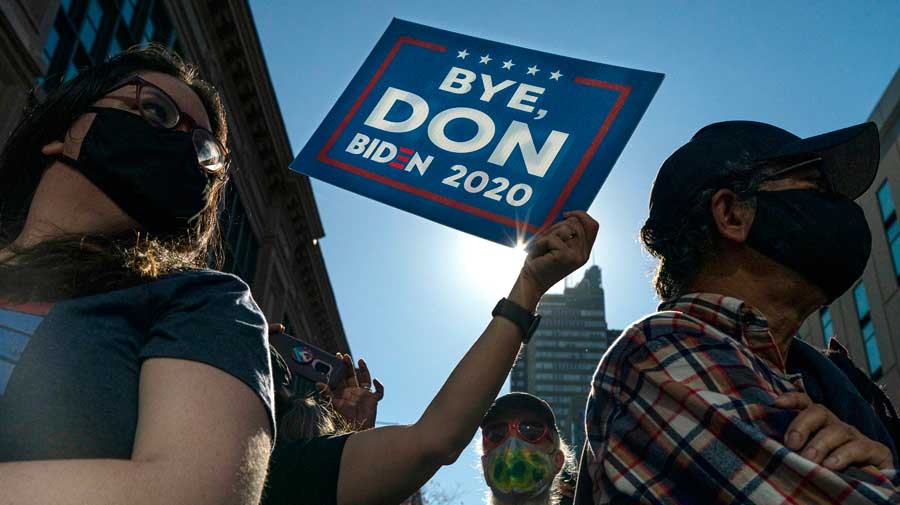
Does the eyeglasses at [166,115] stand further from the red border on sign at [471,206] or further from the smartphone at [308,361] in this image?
the smartphone at [308,361]

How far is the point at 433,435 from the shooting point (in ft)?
7.18

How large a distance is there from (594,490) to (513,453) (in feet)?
12.7

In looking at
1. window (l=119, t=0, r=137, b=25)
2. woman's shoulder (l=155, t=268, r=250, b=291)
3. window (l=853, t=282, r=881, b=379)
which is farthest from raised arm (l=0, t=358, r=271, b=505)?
window (l=853, t=282, r=881, b=379)

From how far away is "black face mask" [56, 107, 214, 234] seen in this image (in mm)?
2021

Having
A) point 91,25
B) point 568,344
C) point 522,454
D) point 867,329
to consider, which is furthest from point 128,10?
point 568,344

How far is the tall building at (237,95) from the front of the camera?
1302 cm

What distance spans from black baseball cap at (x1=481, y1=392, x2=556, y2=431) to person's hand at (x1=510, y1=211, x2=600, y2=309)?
146 inches

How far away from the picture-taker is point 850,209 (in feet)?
7.58

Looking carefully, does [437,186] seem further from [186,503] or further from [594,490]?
[186,503]

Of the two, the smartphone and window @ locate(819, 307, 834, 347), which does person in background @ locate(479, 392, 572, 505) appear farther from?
window @ locate(819, 307, 834, 347)

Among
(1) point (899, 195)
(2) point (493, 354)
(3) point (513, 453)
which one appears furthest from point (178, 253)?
(1) point (899, 195)

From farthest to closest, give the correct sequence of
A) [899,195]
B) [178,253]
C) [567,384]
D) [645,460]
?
[567,384] → [899,195] → [178,253] → [645,460]

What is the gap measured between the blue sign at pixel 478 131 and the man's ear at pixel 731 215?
1.40 ft

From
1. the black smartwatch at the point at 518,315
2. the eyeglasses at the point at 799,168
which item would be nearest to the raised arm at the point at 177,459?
the black smartwatch at the point at 518,315
